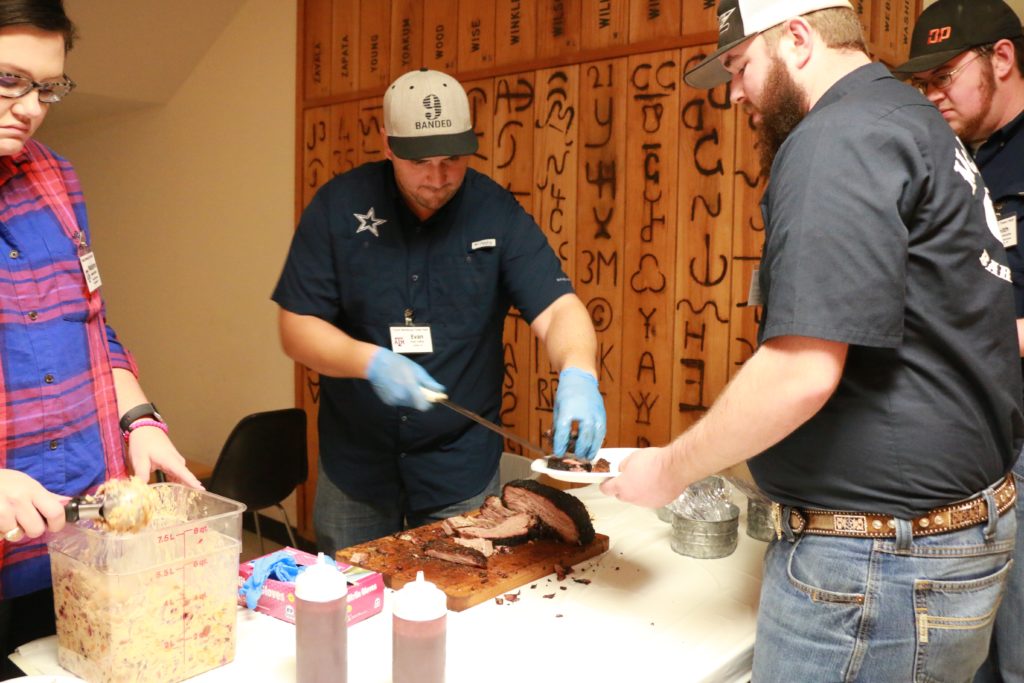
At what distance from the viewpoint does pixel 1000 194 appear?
208 centimetres

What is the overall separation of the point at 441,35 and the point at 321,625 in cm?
295

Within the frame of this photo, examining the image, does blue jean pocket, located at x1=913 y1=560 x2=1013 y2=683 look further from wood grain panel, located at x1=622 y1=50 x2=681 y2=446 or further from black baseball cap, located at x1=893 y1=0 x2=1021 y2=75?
wood grain panel, located at x1=622 y1=50 x2=681 y2=446

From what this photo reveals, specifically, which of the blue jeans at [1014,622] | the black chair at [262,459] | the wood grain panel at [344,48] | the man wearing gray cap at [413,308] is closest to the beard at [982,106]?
the blue jeans at [1014,622]

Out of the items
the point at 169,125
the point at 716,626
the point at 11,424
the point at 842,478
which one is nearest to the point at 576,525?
the point at 716,626

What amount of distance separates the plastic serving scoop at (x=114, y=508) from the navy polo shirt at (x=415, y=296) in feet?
3.57

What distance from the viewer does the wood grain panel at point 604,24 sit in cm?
299

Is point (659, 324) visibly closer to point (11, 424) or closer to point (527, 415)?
point (527, 415)

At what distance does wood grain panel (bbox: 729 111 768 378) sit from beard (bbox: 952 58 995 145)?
2.08ft

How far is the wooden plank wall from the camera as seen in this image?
2832 mm

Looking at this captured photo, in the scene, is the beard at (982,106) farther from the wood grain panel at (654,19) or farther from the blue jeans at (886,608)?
the blue jeans at (886,608)

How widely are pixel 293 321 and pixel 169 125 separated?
347 centimetres

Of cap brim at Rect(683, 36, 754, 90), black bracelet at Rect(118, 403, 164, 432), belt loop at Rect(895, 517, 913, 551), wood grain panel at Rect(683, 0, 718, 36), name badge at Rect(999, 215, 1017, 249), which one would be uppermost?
wood grain panel at Rect(683, 0, 718, 36)

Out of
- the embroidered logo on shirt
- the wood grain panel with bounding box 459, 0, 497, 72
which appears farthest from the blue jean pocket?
the wood grain panel with bounding box 459, 0, 497, 72

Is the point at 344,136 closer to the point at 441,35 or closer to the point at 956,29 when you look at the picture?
the point at 441,35
